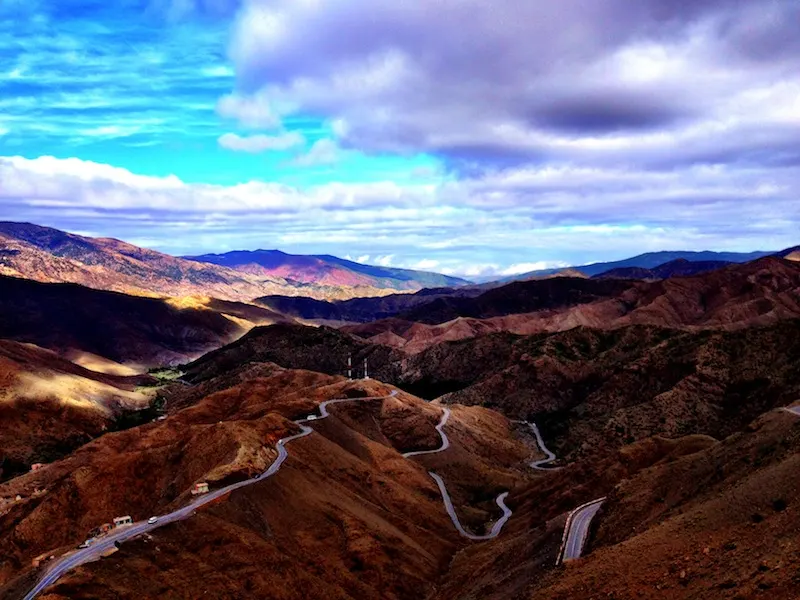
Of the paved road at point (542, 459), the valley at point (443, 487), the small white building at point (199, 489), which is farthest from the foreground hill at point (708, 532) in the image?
the paved road at point (542, 459)

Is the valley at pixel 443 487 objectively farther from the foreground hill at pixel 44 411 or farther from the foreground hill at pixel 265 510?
the foreground hill at pixel 44 411

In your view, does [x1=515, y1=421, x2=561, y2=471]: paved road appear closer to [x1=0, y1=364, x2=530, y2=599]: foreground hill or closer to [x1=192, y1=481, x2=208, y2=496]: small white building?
Answer: [x1=0, y1=364, x2=530, y2=599]: foreground hill

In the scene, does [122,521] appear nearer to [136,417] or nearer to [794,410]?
[794,410]

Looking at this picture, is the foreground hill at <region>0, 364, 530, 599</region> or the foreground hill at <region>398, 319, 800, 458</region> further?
the foreground hill at <region>398, 319, 800, 458</region>

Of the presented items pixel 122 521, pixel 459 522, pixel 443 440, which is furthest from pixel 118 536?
pixel 443 440


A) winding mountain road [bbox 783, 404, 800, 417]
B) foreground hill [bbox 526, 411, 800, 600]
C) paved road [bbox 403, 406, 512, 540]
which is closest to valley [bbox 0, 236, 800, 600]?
foreground hill [bbox 526, 411, 800, 600]

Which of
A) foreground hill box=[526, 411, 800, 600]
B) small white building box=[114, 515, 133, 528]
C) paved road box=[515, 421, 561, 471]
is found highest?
foreground hill box=[526, 411, 800, 600]
